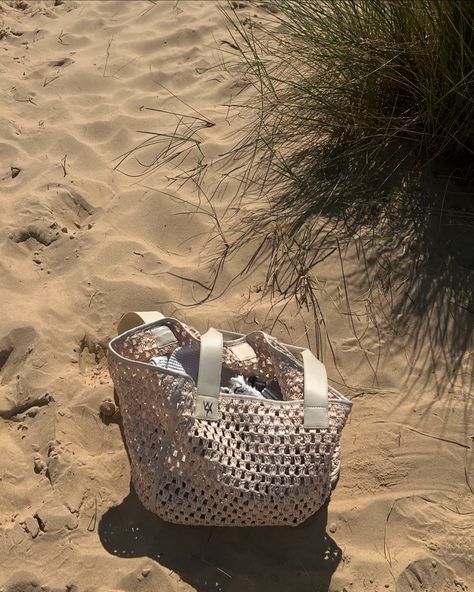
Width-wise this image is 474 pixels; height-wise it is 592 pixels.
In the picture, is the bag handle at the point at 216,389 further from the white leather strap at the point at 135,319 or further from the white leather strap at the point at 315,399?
the white leather strap at the point at 135,319

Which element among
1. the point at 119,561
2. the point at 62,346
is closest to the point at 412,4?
the point at 62,346

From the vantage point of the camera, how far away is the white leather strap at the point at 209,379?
6.27ft

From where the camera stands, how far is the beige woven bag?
6.13 ft

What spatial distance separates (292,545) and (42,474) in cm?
77

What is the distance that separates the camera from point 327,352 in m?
2.42

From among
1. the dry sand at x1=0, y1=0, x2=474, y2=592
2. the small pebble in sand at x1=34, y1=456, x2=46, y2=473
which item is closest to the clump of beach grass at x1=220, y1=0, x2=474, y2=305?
the dry sand at x1=0, y1=0, x2=474, y2=592

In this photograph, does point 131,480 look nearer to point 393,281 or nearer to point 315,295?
point 315,295

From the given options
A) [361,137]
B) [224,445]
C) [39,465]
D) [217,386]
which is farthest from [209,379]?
[361,137]

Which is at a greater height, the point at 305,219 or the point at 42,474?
the point at 305,219

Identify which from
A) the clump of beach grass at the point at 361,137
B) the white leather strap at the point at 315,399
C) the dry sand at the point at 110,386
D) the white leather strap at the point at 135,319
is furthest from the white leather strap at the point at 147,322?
the clump of beach grass at the point at 361,137

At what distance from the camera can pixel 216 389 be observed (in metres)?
1.93

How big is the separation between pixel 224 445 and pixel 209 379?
0.19m

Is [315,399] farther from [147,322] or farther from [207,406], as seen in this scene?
[147,322]

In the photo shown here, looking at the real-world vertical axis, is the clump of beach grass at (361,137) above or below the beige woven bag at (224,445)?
above
